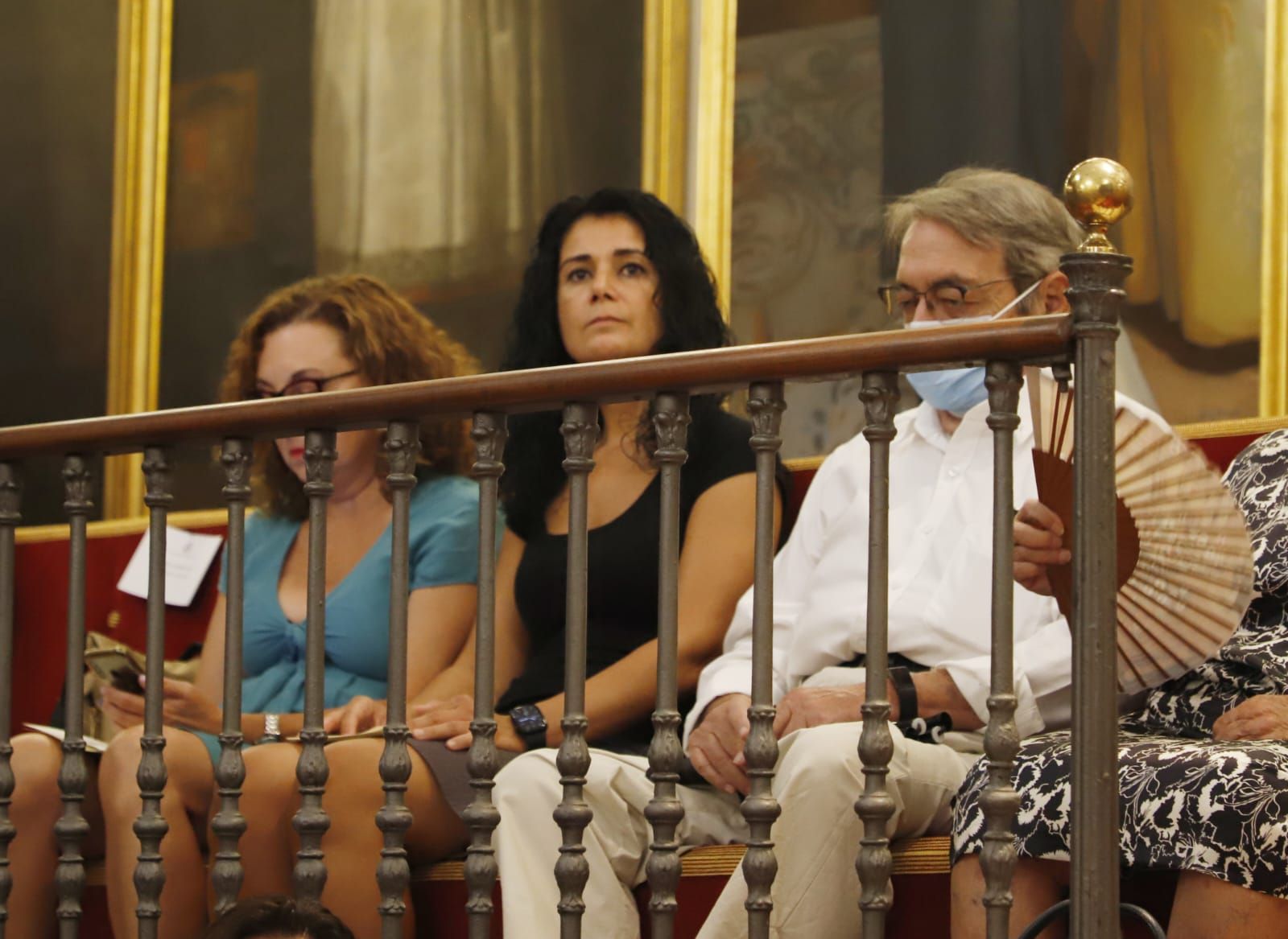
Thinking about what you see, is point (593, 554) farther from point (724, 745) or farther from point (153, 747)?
point (153, 747)

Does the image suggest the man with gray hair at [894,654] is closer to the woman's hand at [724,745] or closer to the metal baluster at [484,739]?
the woman's hand at [724,745]

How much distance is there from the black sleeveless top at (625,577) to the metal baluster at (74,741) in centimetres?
74

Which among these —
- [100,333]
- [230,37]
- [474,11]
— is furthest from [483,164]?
[100,333]

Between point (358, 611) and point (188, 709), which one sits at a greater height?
point (358, 611)

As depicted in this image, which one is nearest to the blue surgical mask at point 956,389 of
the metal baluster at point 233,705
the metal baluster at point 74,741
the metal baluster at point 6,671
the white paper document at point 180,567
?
the metal baluster at point 233,705

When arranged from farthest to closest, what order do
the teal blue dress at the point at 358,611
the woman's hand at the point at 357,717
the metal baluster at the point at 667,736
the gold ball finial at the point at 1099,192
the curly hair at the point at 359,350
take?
1. the curly hair at the point at 359,350
2. the teal blue dress at the point at 358,611
3. the woman's hand at the point at 357,717
4. the metal baluster at the point at 667,736
5. the gold ball finial at the point at 1099,192

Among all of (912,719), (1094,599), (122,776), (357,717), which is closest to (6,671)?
(122,776)

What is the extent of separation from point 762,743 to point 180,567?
2.40 m

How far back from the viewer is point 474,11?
14.7 ft

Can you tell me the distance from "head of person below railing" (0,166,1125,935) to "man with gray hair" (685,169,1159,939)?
1 centimetres

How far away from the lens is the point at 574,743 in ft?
7.61

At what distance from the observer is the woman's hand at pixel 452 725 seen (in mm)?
2846

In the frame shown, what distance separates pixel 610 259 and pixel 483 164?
112 cm

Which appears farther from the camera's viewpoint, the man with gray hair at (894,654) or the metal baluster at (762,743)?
the man with gray hair at (894,654)
